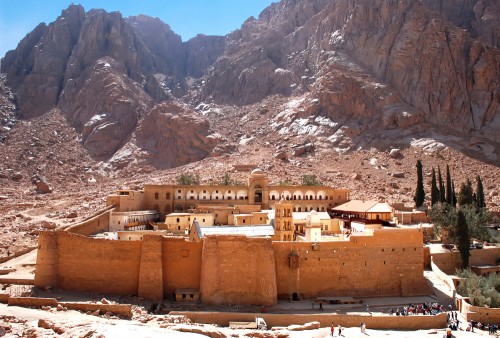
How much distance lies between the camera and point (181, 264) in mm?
27969

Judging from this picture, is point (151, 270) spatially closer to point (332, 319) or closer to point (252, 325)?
point (252, 325)

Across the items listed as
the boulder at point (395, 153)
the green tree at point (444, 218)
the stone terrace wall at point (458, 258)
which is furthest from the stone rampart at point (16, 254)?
the boulder at point (395, 153)

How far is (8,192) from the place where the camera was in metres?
69.0

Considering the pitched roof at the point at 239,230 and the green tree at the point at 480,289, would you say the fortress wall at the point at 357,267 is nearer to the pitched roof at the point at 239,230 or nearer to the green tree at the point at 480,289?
the green tree at the point at 480,289

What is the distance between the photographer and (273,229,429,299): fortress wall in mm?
28469

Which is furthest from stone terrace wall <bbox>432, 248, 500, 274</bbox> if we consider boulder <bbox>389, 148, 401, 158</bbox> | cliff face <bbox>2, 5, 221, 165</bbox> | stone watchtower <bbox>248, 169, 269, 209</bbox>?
cliff face <bbox>2, 5, 221, 165</bbox>

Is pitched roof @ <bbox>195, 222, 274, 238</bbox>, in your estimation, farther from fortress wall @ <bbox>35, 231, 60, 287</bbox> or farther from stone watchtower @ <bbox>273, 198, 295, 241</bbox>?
fortress wall @ <bbox>35, 231, 60, 287</bbox>

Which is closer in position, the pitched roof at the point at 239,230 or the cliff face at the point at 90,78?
the pitched roof at the point at 239,230

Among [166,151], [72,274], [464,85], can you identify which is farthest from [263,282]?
[464,85]

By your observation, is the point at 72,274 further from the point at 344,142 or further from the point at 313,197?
the point at 344,142

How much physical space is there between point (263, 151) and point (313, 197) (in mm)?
32225

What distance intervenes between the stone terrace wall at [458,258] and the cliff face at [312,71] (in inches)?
1514

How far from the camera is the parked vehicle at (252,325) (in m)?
24.0

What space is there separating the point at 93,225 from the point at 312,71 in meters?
72.1
